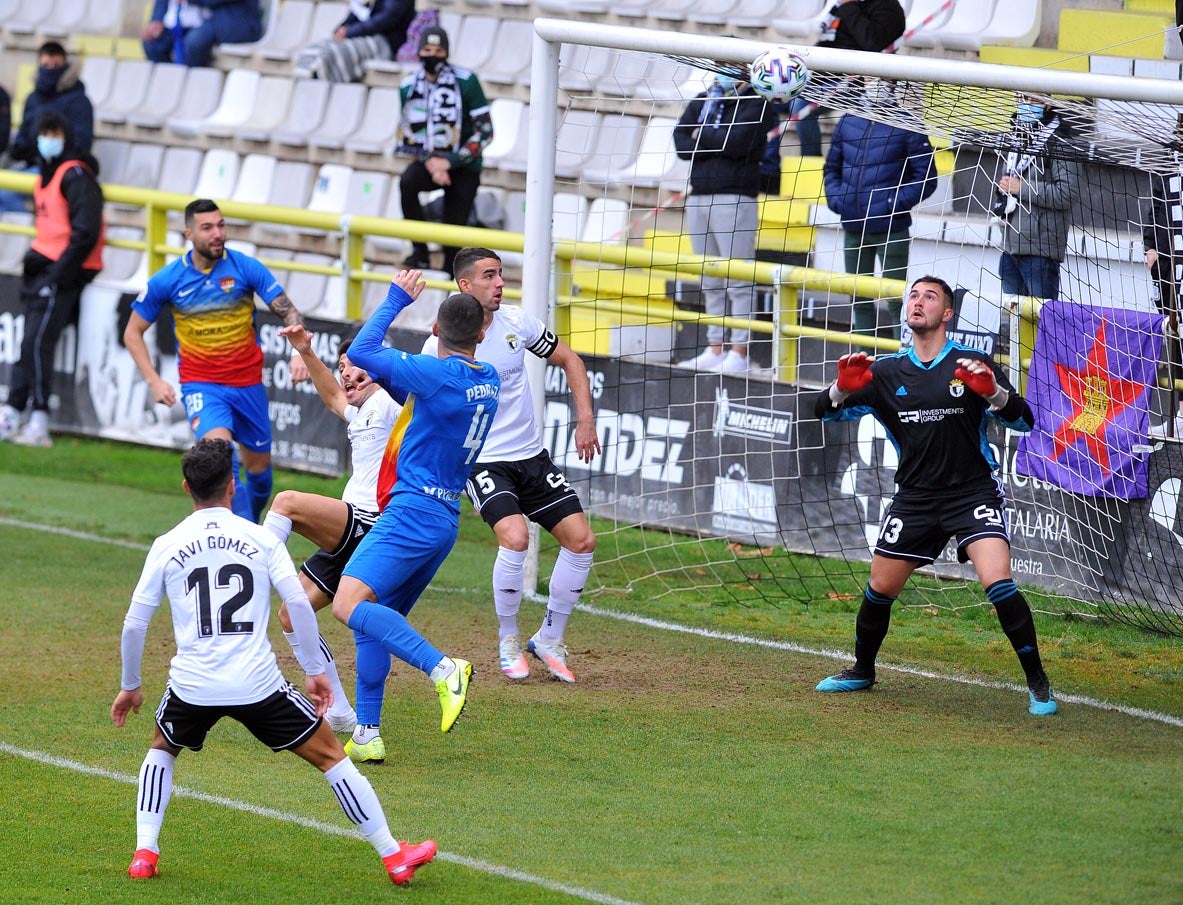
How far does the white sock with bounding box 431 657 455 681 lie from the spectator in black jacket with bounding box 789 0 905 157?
622cm

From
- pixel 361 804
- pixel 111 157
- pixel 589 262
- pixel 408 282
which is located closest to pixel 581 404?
pixel 408 282

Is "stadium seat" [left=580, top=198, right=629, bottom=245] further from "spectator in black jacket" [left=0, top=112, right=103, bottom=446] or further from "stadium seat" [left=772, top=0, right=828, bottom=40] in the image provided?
"spectator in black jacket" [left=0, top=112, right=103, bottom=446]

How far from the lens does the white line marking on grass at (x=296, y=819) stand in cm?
531

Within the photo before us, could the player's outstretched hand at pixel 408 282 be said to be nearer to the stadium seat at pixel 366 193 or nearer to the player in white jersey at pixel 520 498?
the player in white jersey at pixel 520 498

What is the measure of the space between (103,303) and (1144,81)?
10.5m

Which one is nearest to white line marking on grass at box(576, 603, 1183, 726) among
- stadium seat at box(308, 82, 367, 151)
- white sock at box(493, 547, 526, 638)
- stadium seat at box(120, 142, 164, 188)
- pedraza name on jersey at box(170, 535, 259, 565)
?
white sock at box(493, 547, 526, 638)

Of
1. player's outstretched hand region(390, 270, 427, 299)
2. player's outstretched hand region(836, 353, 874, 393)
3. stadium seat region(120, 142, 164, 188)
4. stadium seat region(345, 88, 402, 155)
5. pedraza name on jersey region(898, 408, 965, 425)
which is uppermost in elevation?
stadium seat region(345, 88, 402, 155)

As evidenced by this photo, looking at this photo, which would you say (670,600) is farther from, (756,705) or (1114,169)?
(1114,169)

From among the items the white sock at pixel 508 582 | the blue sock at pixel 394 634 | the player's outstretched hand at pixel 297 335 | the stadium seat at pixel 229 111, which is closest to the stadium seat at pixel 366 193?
the stadium seat at pixel 229 111

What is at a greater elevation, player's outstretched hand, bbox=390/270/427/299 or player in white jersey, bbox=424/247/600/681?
player's outstretched hand, bbox=390/270/427/299

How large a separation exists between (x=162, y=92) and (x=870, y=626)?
45.3 feet

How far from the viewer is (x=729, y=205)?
38.2 ft

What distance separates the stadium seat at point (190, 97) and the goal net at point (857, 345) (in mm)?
7385

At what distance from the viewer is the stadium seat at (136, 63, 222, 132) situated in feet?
61.7
